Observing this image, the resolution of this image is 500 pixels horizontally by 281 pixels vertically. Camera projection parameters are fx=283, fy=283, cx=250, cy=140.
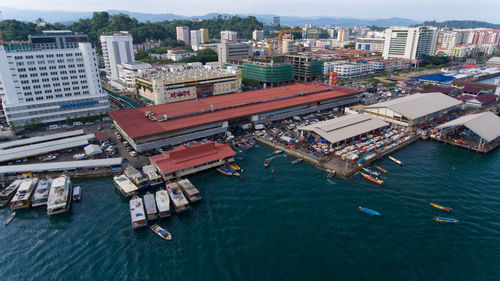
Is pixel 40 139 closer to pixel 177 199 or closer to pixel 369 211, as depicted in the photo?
pixel 177 199

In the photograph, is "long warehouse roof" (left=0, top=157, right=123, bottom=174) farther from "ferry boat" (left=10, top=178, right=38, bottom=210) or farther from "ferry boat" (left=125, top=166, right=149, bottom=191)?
"ferry boat" (left=125, top=166, right=149, bottom=191)

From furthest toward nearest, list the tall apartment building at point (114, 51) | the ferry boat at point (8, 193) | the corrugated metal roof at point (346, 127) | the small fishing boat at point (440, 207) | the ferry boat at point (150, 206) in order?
the tall apartment building at point (114, 51), the corrugated metal roof at point (346, 127), the ferry boat at point (8, 193), the small fishing boat at point (440, 207), the ferry boat at point (150, 206)

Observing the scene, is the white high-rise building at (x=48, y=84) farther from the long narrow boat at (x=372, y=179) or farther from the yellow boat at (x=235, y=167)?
the long narrow boat at (x=372, y=179)

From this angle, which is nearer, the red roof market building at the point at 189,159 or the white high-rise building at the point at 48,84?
the red roof market building at the point at 189,159

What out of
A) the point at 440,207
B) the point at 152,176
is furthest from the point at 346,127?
the point at 152,176

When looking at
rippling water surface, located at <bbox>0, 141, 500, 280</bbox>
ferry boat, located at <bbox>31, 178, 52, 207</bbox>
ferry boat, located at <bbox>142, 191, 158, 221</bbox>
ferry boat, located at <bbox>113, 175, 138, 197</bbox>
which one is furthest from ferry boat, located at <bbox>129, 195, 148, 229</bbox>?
ferry boat, located at <bbox>31, 178, 52, 207</bbox>

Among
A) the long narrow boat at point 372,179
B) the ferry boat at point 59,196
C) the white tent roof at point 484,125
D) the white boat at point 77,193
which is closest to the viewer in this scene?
the ferry boat at point 59,196

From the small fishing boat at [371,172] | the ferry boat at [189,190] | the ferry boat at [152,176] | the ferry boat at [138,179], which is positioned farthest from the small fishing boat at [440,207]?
the ferry boat at [138,179]
